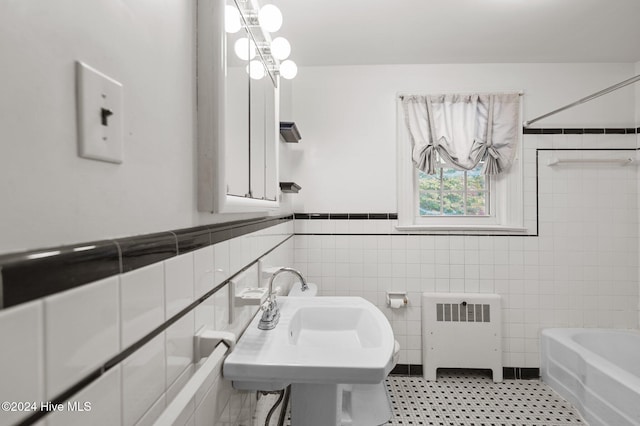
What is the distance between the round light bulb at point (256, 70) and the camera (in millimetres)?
1002

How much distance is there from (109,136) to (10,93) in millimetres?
124

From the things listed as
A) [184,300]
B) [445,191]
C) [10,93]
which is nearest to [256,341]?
[184,300]

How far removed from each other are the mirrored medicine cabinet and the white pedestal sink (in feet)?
1.36

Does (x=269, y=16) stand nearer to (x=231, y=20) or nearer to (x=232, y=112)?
(x=231, y=20)

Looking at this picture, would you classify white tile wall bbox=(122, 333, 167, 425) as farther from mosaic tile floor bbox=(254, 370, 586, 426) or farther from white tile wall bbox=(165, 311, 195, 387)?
mosaic tile floor bbox=(254, 370, 586, 426)

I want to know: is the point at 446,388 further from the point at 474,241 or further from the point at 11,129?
the point at 11,129

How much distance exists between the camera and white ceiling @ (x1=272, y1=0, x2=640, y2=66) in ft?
5.14

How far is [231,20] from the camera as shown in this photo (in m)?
0.78

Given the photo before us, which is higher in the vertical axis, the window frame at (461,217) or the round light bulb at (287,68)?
the round light bulb at (287,68)

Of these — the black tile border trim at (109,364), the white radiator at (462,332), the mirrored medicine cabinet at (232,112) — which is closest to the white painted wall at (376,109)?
the white radiator at (462,332)

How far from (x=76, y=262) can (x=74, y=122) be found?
161 millimetres

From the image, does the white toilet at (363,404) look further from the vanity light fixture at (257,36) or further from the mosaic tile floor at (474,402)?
the vanity light fixture at (257,36)

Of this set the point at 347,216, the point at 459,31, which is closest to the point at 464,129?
the point at 459,31

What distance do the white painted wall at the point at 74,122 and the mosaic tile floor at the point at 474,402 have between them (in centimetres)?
171
